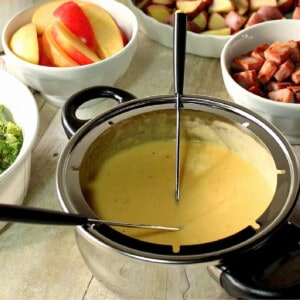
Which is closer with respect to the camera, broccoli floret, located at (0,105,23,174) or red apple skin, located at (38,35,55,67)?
broccoli floret, located at (0,105,23,174)

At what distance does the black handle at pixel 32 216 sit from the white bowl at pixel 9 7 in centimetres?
68

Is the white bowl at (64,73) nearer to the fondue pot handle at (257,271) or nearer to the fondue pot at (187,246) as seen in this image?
the fondue pot at (187,246)

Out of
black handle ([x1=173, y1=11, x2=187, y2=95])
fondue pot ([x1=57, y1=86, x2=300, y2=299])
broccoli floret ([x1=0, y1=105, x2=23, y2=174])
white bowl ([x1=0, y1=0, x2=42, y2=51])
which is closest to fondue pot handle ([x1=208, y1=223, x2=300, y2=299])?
fondue pot ([x1=57, y1=86, x2=300, y2=299])

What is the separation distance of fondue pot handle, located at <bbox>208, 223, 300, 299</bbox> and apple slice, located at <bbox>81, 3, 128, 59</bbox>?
54cm

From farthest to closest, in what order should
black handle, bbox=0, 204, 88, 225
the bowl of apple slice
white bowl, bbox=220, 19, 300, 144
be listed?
the bowl of apple slice → white bowl, bbox=220, 19, 300, 144 → black handle, bbox=0, 204, 88, 225

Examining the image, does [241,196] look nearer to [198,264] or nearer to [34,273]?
[198,264]

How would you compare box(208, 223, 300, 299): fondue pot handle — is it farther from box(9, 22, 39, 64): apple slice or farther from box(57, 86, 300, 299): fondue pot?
box(9, 22, 39, 64): apple slice

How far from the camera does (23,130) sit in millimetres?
903

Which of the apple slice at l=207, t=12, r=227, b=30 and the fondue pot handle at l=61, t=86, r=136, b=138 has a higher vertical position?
the fondue pot handle at l=61, t=86, r=136, b=138

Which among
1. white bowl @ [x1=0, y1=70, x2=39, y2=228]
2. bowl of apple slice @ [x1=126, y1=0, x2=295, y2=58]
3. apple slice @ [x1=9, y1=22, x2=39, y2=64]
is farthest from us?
bowl of apple slice @ [x1=126, y1=0, x2=295, y2=58]

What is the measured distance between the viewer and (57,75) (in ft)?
3.23

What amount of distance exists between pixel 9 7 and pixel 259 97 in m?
0.53

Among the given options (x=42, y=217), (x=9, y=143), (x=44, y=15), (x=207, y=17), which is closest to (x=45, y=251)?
(x=9, y=143)

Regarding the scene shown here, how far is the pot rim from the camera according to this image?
58 cm
